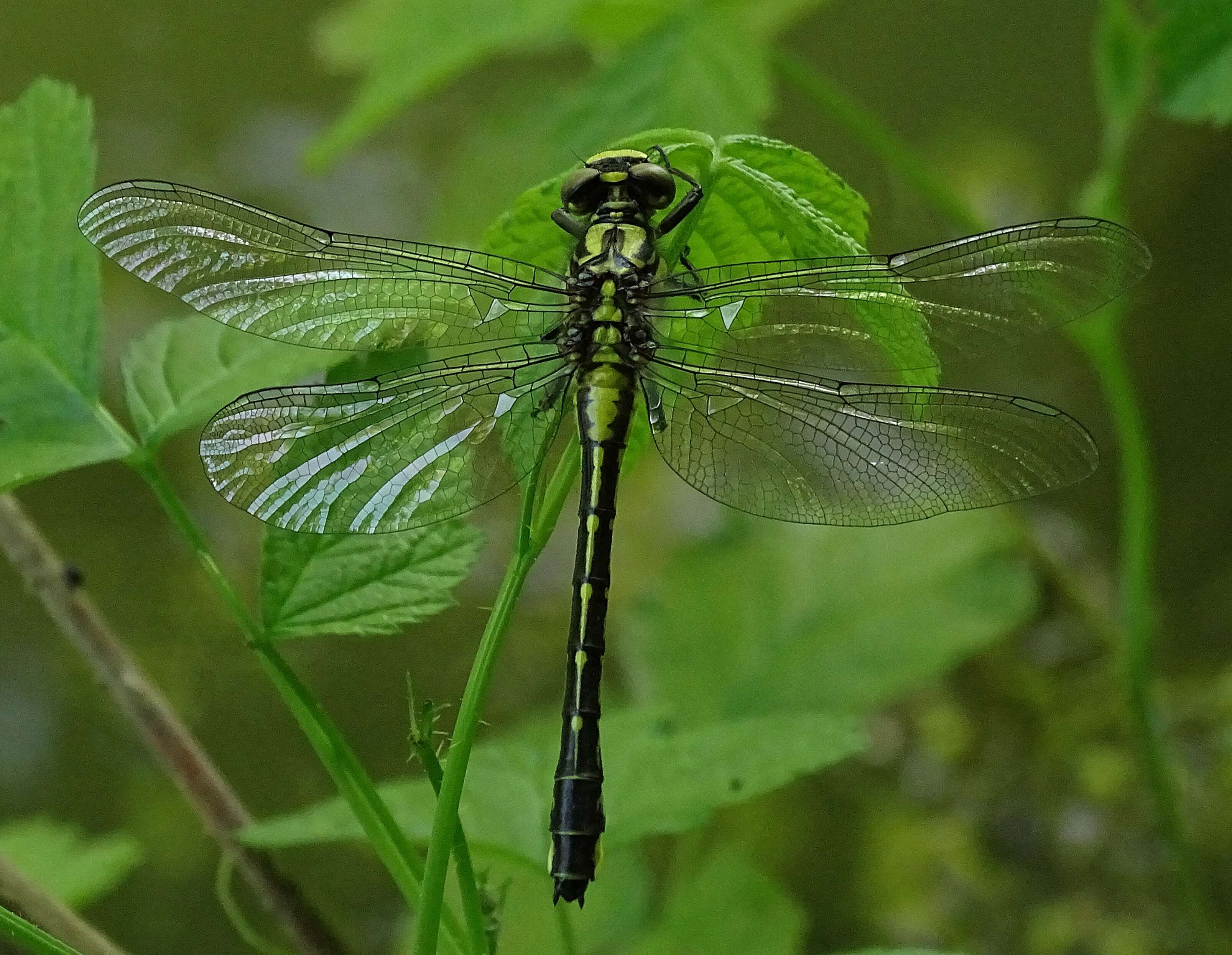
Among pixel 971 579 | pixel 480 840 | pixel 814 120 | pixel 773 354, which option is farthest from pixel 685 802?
pixel 814 120

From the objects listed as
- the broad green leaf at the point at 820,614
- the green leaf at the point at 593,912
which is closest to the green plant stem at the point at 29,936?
the green leaf at the point at 593,912

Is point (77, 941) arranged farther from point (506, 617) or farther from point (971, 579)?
point (971, 579)

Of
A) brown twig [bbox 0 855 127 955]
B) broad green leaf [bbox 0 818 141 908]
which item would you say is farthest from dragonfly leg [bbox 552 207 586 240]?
broad green leaf [bbox 0 818 141 908]

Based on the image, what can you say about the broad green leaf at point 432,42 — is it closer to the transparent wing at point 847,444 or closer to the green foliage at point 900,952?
the transparent wing at point 847,444

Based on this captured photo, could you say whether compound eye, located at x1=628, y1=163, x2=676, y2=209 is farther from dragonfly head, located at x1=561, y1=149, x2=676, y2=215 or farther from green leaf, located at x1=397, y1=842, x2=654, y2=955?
green leaf, located at x1=397, y1=842, x2=654, y2=955

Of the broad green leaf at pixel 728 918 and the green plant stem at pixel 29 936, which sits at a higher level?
the broad green leaf at pixel 728 918
